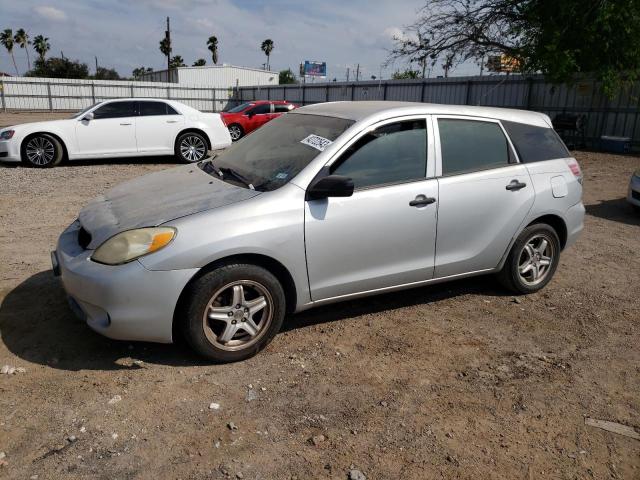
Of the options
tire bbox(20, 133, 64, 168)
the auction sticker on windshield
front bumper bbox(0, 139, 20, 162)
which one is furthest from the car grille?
front bumper bbox(0, 139, 20, 162)

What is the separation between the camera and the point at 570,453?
9.03 ft

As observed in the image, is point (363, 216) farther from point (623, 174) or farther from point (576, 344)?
point (623, 174)

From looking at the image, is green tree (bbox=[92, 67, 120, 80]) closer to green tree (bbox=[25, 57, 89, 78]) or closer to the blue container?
green tree (bbox=[25, 57, 89, 78])

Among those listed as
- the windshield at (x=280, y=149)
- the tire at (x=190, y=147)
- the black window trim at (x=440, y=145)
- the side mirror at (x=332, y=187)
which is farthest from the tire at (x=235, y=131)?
the side mirror at (x=332, y=187)

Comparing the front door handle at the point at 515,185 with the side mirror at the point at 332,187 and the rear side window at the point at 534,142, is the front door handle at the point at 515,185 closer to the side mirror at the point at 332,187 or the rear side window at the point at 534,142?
the rear side window at the point at 534,142

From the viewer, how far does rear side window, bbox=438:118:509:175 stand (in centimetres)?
419

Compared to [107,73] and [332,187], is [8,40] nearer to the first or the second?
[107,73]

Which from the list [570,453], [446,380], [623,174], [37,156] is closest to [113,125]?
[37,156]

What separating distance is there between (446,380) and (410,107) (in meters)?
2.06

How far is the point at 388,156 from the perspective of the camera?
12.9 feet

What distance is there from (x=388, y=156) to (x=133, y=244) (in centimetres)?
188

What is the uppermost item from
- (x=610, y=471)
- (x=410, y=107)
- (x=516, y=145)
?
(x=410, y=107)

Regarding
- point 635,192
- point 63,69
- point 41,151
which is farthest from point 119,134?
point 63,69

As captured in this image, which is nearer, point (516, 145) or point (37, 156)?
point (516, 145)
